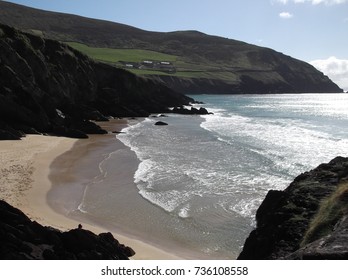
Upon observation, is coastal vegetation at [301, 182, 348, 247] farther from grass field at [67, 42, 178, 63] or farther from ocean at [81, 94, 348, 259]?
grass field at [67, 42, 178, 63]

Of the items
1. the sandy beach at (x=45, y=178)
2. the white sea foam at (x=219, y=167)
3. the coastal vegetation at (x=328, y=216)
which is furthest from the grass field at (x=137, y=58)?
the coastal vegetation at (x=328, y=216)

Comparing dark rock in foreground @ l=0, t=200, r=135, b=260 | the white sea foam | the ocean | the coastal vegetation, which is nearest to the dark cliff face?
the white sea foam

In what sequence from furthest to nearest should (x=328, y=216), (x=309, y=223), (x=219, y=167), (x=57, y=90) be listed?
1. (x=57, y=90)
2. (x=219, y=167)
3. (x=309, y=223)
4. (x=328, y=216)

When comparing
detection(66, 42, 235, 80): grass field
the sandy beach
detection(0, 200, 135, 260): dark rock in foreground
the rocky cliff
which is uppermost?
detection(66, 42, 235, 80): grass field

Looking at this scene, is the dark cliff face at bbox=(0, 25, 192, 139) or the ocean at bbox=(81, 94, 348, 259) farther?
the dark cliff face at bbox=(0, 25, 192, 139)

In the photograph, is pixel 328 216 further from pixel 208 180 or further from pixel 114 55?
pixel 114 55

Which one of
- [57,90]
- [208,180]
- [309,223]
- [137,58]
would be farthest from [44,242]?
[137,58]

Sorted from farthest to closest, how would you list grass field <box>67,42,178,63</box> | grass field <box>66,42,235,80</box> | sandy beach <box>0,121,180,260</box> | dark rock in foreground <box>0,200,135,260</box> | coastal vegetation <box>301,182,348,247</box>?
grass field <box>66,42,235,80</box> → grass field <box>67,42,178,63</box> → sandy beach <box>0,121,180,260</box> → dark rock in foreground <box>0,200,135,260</box> → coastal vegetation <box>301,182,348,247</box>
